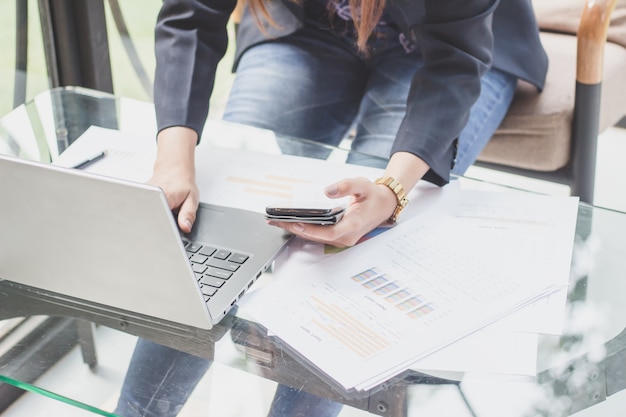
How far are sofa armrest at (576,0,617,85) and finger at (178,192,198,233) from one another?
2.69ft

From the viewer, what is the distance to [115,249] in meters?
0.75

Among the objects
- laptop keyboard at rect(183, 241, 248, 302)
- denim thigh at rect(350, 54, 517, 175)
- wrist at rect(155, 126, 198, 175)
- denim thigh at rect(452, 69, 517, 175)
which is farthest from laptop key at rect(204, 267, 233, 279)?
denim thigh at rect(452, 69, 517, 175)

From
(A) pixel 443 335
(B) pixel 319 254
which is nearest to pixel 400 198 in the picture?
(B) pixel 319 254

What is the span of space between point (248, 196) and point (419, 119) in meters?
0.27

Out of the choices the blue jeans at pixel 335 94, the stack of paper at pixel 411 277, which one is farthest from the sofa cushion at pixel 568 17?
the stack of paper at pixel 411 277

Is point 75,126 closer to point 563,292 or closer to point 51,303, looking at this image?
point 51,303

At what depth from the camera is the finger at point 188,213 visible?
96 centimetres

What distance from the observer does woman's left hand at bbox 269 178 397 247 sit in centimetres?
91

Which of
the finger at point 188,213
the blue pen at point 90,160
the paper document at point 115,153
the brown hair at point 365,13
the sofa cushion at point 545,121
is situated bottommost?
Result: the sofa cushion at point 545,121

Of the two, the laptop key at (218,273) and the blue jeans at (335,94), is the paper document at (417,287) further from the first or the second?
the blue jeans at (335,94)

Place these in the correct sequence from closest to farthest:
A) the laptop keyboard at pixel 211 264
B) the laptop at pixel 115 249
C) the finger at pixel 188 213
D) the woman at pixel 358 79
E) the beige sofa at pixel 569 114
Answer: the laptop at pixel 115 249
the laptop keyboard at pixel 211 264
the finger at pixel 188 213
the woman at pixel 358 79
the beige sofa at pixel 569 114

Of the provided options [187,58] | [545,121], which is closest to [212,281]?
[187,58]

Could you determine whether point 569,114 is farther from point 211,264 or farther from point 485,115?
point 211,264

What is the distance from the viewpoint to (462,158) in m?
1.33
